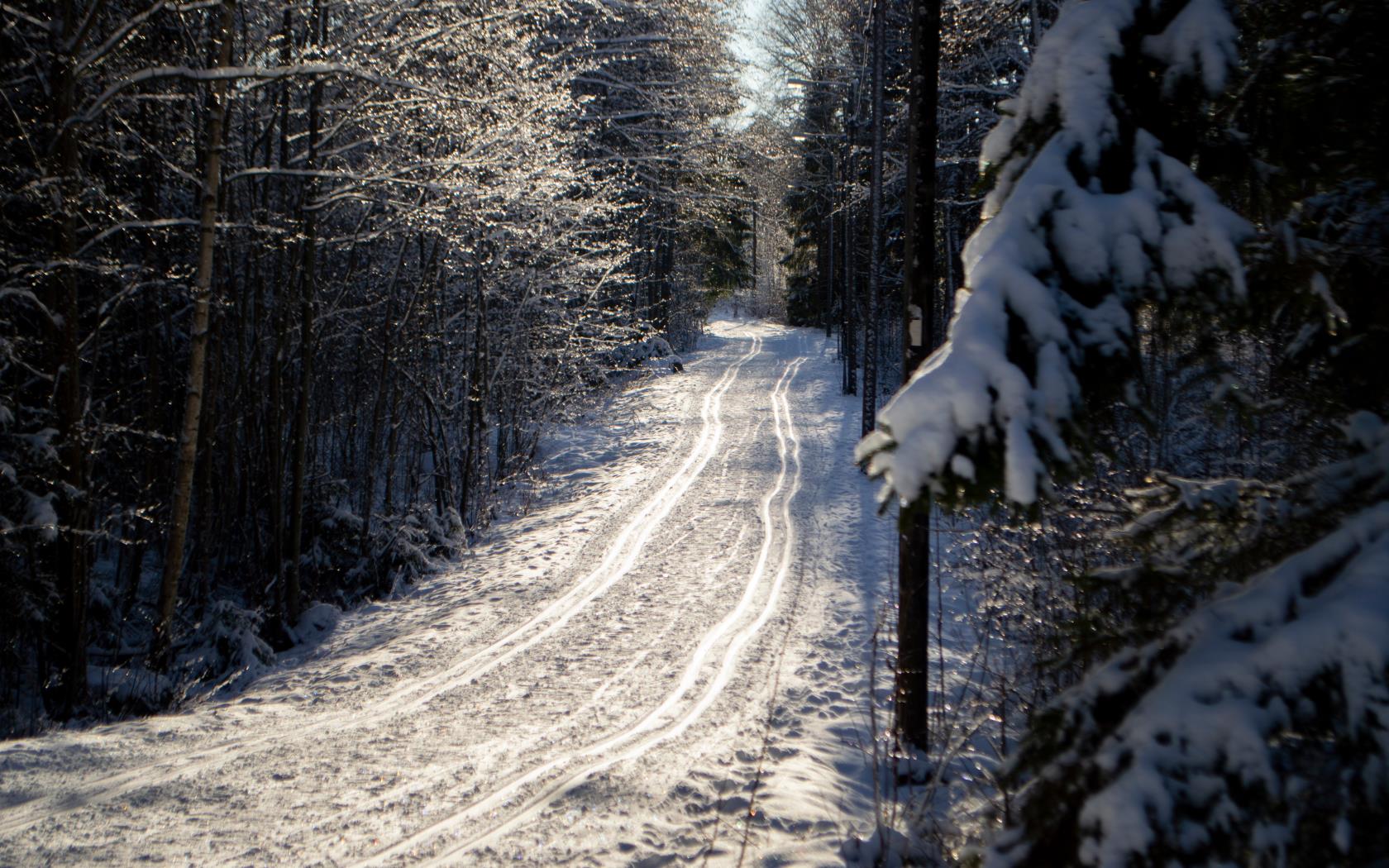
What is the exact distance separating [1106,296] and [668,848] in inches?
146

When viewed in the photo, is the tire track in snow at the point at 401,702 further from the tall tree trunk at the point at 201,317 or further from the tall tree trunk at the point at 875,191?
the tall tree trunk at the point at 875,191

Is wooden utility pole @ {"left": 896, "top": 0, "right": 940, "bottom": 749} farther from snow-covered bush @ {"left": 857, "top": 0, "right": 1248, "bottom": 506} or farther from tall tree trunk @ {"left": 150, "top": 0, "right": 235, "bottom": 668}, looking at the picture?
tall tree trunk @ {"left": 150, "top": 0, "right": 235, "bottom": 668}

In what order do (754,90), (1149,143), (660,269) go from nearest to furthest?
(1149,143)
(754,90)
(660,269)

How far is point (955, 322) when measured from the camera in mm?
2287

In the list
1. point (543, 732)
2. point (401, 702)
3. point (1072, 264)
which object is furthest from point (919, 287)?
point (401, 702)

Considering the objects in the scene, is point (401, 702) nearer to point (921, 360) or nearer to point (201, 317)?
point (201, 317)

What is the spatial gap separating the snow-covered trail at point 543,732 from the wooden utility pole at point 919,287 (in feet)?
1.94

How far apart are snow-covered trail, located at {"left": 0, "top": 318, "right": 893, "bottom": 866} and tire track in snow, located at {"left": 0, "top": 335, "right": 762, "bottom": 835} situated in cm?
3

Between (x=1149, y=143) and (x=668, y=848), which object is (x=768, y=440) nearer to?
(x=668, y=848)

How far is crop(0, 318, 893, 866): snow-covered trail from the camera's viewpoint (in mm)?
4605

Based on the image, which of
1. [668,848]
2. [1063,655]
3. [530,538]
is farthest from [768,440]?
[1063,655]

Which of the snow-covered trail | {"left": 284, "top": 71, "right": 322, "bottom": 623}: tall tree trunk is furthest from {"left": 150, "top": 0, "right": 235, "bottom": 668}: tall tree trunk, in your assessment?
the snow-covered trail

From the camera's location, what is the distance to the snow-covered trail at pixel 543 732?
15.1 ft

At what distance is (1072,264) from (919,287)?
12.0 feet
